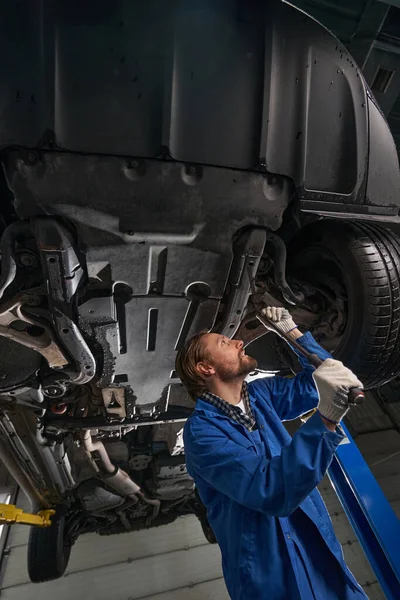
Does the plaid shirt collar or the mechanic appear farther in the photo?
the plaid shirt collar

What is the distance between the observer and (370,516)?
7.73ft

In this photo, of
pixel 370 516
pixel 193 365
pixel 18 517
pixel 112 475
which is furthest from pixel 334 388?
pixel 18 517

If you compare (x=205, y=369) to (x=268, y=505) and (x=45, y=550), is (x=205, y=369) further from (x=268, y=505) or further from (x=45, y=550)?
(x=45, y=550)

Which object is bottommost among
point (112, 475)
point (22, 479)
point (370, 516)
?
point (22, 479)

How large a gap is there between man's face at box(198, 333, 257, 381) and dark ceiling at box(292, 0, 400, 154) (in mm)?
2021

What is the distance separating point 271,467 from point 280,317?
58 centimetres

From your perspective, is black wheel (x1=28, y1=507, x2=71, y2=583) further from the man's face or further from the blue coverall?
the man's face

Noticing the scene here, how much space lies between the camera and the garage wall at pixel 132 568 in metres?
3.90

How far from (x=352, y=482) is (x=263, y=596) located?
166 centimetres

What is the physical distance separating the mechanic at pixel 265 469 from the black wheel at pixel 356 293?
199 mm

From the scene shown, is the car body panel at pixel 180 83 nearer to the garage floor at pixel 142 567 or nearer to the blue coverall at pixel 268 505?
the blue coverall at pixel 268 505

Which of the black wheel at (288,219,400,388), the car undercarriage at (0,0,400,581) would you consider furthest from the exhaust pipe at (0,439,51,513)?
the black wheel at (288,219,400,388)

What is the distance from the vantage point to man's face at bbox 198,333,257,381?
1.34 m

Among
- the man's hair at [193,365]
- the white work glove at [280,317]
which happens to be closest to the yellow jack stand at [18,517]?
the man's hair at [193,365]
